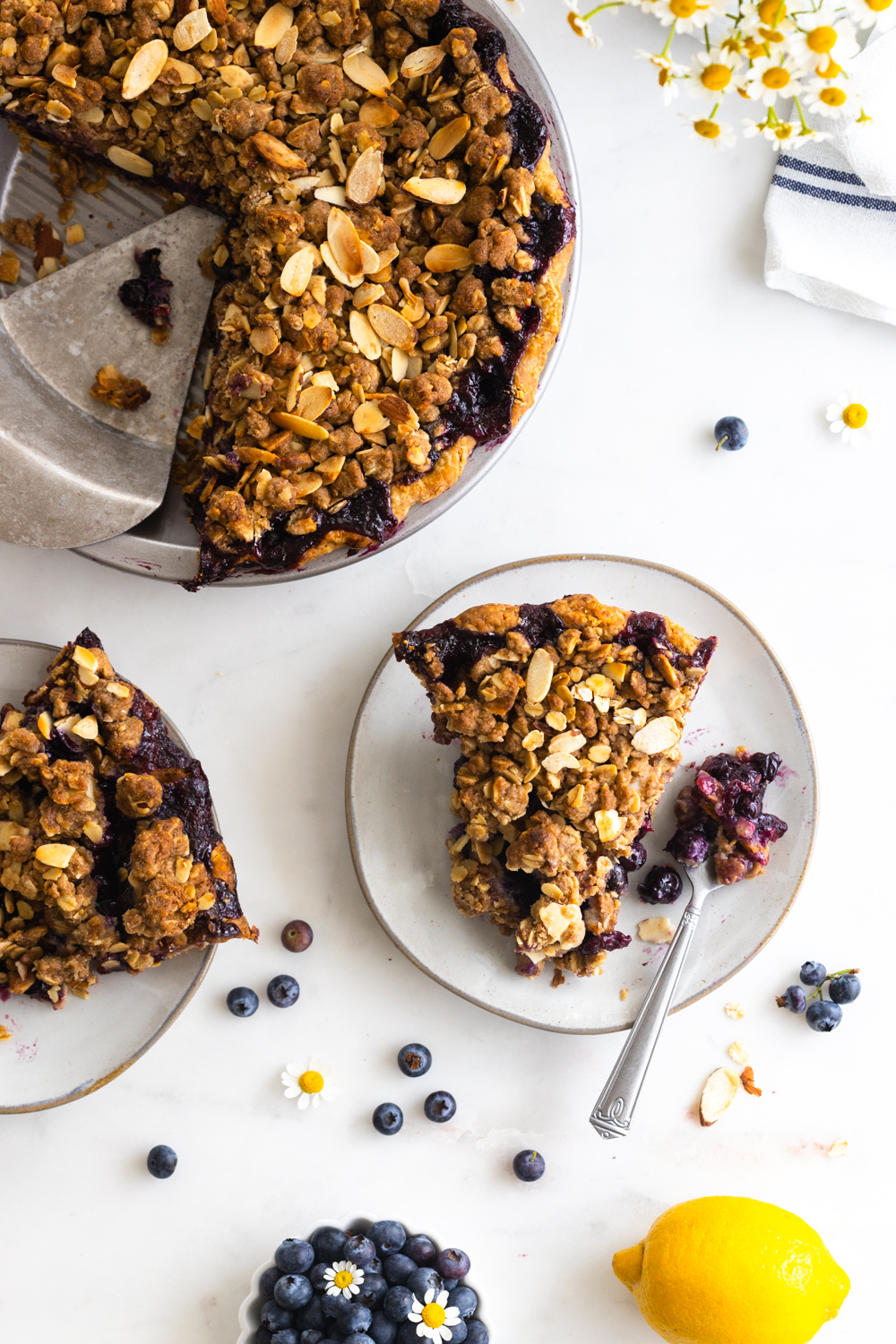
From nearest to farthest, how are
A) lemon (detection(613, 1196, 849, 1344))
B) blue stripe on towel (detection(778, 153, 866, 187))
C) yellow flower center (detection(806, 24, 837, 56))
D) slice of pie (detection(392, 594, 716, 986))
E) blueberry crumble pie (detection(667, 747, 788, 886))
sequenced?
yellow flower center (detection(806, 24, 837, 56))
slice of pie (detection(392, 594, 716, 986))
lemon (detection(613, 1196, 849, 1344))
blueberry crumble pie (detection(667, 747, 788, 886))
blue stripe on towel (detection(778, 153, 866, 187))

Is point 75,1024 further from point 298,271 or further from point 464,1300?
point 298,271

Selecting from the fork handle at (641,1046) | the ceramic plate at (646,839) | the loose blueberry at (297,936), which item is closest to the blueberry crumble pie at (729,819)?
the ceramic plate at (646,839)

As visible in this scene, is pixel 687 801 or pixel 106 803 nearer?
pixel 106 803

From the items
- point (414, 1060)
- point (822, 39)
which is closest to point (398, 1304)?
point (414, 1060)

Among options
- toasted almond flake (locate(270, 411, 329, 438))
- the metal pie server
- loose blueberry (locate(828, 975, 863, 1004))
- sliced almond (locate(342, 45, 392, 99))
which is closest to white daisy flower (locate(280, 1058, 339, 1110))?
loose blueberry (locate(828, 975, 863, 1004))

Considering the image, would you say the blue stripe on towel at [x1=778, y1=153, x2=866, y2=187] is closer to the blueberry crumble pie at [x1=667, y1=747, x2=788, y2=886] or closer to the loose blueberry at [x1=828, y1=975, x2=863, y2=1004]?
the blueberry crumble pie at [x1=667, y1=747, x2=788, y2=886]

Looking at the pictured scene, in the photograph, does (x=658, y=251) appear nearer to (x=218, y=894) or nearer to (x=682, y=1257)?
(x=218, y=894)

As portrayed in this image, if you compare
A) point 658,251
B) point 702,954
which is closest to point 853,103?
point 658,251
